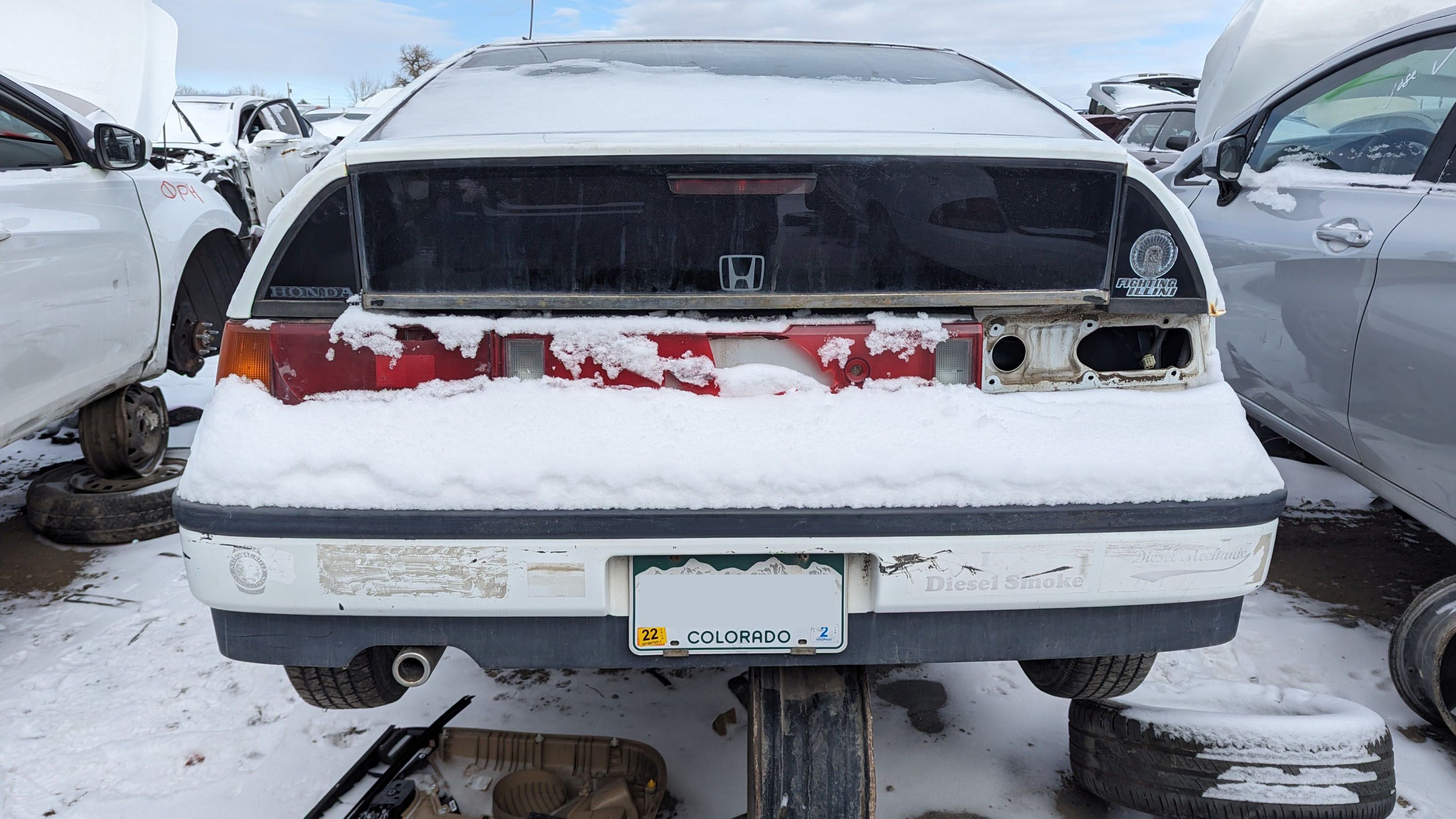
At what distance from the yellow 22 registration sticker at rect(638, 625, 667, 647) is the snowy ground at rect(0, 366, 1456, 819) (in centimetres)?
61

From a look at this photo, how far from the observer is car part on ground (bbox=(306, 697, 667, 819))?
6.18 ft

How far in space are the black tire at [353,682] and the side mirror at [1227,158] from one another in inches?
118

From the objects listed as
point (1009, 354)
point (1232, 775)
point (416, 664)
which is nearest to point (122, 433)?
point (416, 664)

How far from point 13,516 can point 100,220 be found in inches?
51.8

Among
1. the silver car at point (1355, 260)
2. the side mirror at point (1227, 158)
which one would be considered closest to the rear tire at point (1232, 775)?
the silver car at point (1355, 260)

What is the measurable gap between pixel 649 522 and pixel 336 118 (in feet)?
56.9

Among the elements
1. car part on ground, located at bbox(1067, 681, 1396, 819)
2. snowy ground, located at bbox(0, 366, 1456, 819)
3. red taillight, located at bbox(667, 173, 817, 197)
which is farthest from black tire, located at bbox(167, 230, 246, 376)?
car part on ground, located at bbox(1067, 681, 1396, 819)

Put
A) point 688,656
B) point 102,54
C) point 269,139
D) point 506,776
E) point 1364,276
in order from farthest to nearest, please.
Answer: point 269,139 → point 102,54 → point 1364,276 → point 506,776 → point 688,656

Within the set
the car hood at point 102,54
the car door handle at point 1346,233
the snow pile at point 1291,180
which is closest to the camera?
the car door handle at point 1346,233

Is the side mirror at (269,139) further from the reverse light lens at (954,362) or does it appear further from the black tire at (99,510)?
the reverse light lens at (954,362)

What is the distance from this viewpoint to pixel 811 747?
1726 millimetres

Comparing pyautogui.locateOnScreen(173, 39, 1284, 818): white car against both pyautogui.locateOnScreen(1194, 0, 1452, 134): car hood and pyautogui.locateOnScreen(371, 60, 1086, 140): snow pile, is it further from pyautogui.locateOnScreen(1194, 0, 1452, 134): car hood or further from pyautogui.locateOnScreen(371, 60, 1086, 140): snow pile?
pyautogui.locateOnScreen(1194, 0, 1452, 134): car hood

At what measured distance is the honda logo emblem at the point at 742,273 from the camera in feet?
5.32

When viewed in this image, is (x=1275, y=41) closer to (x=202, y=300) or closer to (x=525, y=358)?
(x=525, y=358)
